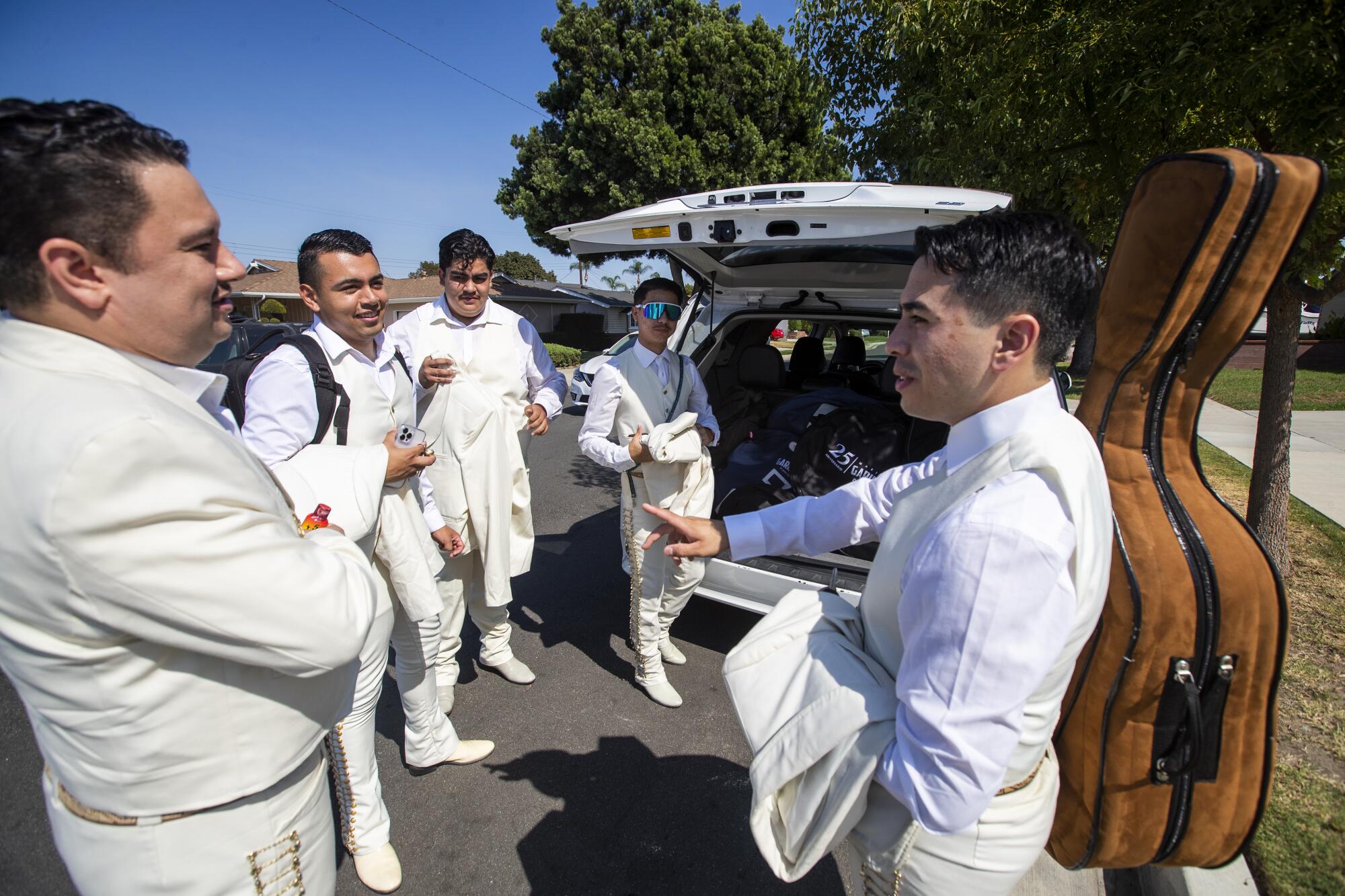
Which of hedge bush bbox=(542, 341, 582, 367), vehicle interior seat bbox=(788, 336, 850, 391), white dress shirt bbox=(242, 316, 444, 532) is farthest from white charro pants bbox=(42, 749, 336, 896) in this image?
hedge bush bbox=(542, 341, 582, 367)

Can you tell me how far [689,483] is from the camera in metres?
3.18

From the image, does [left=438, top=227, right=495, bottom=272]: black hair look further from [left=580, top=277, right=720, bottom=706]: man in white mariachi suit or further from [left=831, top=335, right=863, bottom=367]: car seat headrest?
[left=831, top=335, right=863, bottom=367]: car seat headrest

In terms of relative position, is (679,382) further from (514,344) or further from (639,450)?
(514,344)

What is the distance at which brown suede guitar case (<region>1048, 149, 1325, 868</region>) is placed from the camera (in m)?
1.24

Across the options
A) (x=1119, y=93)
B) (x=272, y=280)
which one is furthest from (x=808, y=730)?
(x=272, y=280)

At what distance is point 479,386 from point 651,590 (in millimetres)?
1273

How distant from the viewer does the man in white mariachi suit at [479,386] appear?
3035 millimetres

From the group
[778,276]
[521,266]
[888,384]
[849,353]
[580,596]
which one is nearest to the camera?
[778,276]

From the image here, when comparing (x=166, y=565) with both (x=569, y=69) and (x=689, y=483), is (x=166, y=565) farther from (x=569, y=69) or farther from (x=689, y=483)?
(x=569, y=69)

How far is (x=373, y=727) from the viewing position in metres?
2.20

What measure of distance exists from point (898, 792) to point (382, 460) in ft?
4.71

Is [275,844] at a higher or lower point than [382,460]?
lower

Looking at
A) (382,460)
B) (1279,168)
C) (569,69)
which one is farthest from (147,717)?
(569,69)

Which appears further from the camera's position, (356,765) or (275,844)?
(356,765)
